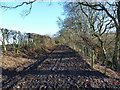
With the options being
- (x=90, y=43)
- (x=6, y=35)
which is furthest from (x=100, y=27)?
(x=6, y=35)

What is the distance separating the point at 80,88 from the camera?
4.47 metres

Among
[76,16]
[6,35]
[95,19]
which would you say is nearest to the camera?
[6,35]

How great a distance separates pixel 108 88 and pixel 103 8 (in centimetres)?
907

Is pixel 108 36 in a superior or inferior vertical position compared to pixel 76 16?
inferior

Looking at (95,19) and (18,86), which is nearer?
(18,86)

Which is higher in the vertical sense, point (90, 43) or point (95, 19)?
point (95, 19)

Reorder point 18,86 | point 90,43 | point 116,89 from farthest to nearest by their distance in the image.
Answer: point 90,43, point 18,86, point 116,89

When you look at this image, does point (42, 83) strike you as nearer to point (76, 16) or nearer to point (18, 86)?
point (18, 86)

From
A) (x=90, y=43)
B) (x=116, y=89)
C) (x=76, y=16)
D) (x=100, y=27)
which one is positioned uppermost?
(x=76, y=16)

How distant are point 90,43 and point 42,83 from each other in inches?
464

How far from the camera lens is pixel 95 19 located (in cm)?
1809

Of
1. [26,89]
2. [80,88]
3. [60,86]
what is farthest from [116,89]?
[26,89]

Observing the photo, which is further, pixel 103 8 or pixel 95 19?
pixel 95 19

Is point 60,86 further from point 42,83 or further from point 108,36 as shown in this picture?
point 108,36
